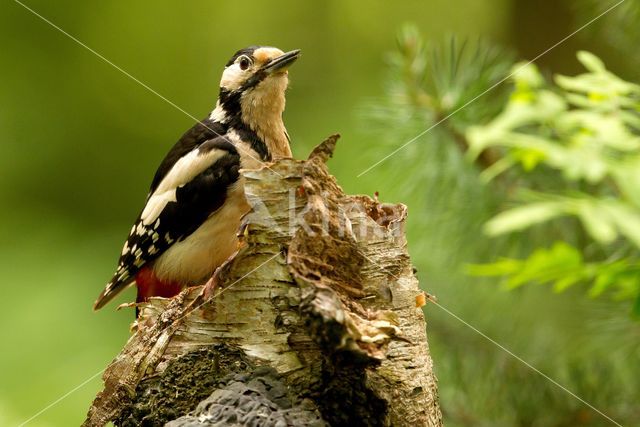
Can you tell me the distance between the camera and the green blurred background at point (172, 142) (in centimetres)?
277

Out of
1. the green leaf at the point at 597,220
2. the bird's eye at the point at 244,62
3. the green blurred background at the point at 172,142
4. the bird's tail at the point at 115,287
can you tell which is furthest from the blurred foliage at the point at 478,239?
the green leaf at the point at 597,220

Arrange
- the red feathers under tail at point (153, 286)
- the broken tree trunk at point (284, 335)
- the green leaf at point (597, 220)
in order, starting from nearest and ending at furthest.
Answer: the green leaf at point (597, 220), the broken tree trunk at point (284, 335), the red feathers under tail at point (153, 286)

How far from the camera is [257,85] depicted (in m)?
2.87

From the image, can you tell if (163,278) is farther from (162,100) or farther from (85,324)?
Result: (162,100)

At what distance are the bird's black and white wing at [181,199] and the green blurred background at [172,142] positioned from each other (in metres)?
0.50

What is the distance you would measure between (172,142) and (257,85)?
73.2 inches

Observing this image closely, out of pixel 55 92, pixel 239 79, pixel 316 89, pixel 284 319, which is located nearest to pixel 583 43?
pixel 239 79

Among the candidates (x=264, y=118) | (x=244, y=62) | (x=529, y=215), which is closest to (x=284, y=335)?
(x=529, y=215)

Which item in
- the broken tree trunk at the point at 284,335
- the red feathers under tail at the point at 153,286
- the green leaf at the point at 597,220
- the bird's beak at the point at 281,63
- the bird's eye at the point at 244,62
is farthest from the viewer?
the bird's eye at the point at 244,62

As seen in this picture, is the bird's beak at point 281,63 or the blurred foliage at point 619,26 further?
the blurred foliage at point 619,26

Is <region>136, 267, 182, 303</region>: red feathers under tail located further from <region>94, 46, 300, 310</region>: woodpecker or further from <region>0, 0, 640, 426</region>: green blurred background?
<region>0, 0, 640, 426</region>: green blurred background

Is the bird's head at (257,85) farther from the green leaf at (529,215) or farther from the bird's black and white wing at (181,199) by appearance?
the green leaf at (529,215)

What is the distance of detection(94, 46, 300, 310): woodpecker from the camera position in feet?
8.52

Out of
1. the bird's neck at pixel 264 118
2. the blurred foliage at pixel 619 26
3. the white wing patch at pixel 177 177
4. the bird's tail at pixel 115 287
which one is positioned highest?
the blurred foliage at pixel 619 26
